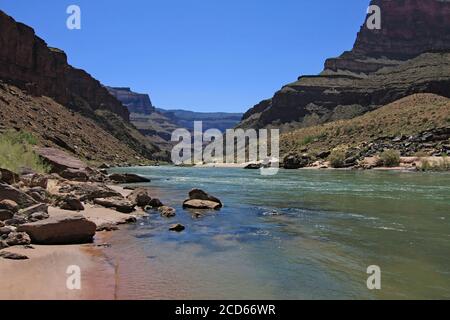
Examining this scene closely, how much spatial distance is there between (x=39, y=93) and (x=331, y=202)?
3856 inches

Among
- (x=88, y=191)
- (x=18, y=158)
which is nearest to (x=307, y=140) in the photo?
(x=18, y=158)

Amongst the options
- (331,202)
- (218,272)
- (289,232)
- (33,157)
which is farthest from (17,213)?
(331,202)

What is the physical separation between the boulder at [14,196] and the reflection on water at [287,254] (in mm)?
2857

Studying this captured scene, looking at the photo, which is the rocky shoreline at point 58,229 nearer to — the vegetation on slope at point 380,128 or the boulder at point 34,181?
the boulder at point 34,181

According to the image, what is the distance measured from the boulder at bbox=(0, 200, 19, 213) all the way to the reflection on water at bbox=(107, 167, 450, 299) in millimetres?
2834

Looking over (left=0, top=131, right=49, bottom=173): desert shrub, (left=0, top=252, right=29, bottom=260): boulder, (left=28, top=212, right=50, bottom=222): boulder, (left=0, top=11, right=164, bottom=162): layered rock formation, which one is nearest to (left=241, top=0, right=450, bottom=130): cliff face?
(left=0, top=11, right=164, bottom=162): layered rock formation

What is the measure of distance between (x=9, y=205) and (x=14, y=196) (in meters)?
0.69

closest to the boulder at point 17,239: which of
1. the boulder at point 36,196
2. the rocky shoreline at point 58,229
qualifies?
the rocky shoreline at point 58,229

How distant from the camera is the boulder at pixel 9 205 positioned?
40.7ft

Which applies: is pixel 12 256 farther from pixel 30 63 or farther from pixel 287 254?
pixel 30 63

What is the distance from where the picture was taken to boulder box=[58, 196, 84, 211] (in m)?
15.8

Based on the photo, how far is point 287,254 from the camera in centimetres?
1120

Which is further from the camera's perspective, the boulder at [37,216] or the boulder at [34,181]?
the boulder at [34,181]
